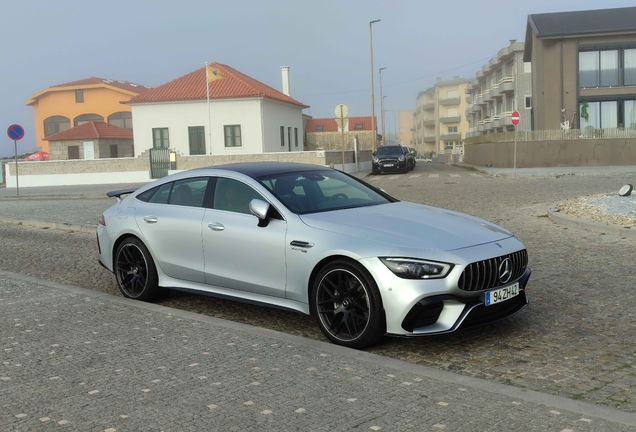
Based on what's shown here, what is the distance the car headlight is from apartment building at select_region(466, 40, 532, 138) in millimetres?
58695

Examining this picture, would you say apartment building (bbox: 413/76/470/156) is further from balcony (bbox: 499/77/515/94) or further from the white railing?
the white railing

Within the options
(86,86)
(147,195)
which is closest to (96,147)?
(86,86)

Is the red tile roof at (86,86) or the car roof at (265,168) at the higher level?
the red tile roof at (86,86)

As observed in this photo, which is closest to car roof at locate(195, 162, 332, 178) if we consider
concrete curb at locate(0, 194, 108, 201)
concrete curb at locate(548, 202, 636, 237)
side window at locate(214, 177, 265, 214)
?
side window at locate(214, 177, 265, 214)

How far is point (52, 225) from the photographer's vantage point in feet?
52.4

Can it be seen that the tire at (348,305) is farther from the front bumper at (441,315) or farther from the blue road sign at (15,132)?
the blue road sign at (15,132)

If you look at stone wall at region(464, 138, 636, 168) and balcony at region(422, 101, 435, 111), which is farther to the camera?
balcony at region(422, 101, 435, 111)

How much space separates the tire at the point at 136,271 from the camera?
741 centimetres

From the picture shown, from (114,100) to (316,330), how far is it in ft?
241

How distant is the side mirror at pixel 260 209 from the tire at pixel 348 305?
0.78 metres

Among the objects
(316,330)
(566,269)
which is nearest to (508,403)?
(316,330)

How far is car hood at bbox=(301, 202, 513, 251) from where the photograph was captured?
559 centimetres

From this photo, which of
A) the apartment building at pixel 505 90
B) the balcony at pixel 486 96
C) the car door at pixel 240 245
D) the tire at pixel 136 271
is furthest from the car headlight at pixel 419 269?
the balcony at pixel 486 96

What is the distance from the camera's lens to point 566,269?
28.5ft
